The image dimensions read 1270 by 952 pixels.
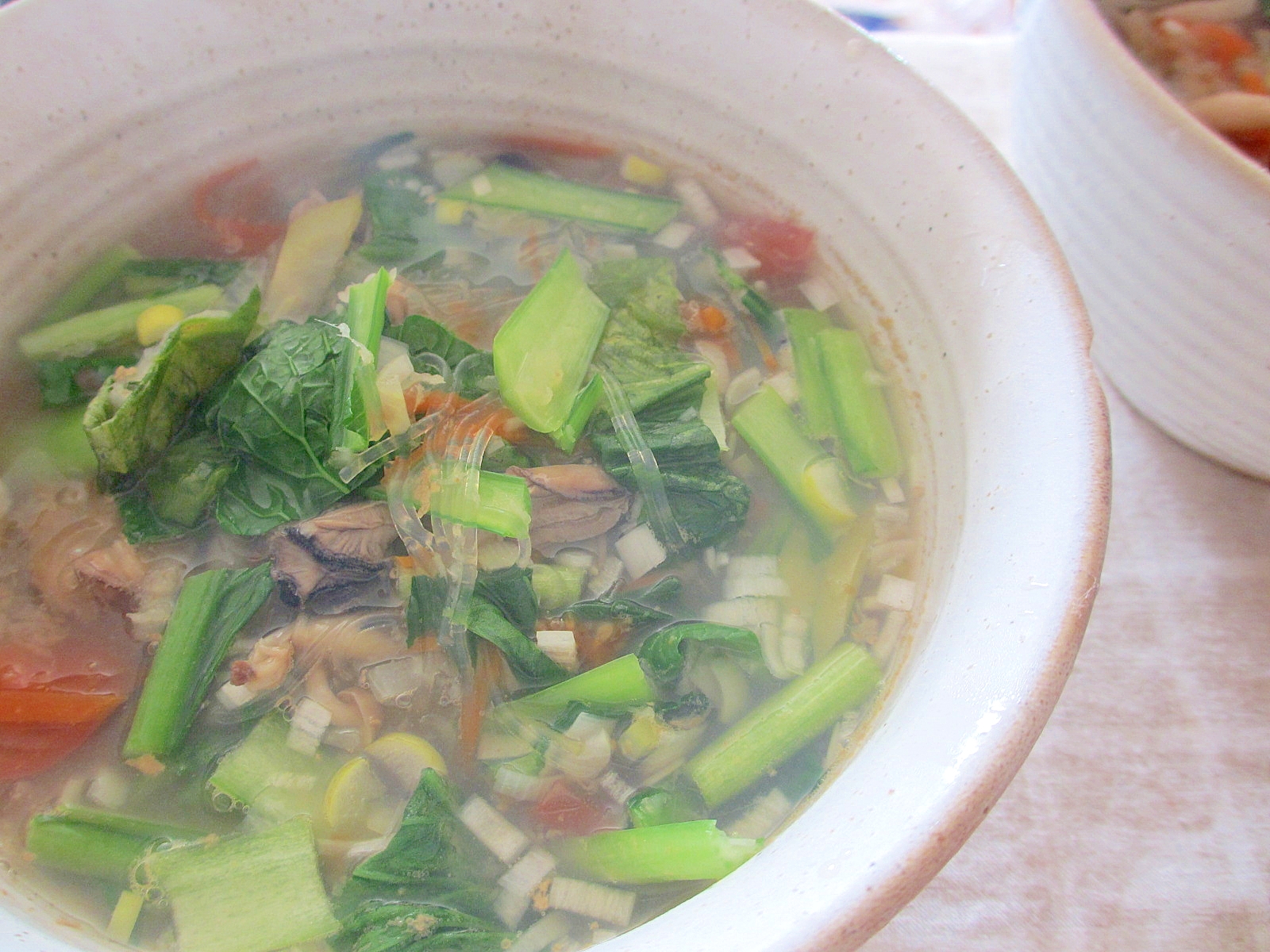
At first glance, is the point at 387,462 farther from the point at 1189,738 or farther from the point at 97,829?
the point at 1189,738

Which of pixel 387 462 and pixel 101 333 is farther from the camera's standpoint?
pixel 101 333

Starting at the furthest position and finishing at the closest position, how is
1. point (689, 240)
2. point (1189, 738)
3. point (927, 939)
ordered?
point (689, 240) < point (1189, 738) < point (927, 939)

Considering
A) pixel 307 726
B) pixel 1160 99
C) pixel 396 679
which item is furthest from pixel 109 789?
pixel 1160 99

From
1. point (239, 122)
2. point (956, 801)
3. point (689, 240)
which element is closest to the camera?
point (956, 801)

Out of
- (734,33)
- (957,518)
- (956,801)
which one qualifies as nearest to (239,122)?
(734,33)

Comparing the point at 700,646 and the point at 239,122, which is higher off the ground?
the point at 239,122

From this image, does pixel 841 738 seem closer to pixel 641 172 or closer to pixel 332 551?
pixel 332 551

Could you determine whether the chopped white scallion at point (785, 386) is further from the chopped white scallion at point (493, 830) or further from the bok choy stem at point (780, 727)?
the chopped white scallion at point (493, 830)
